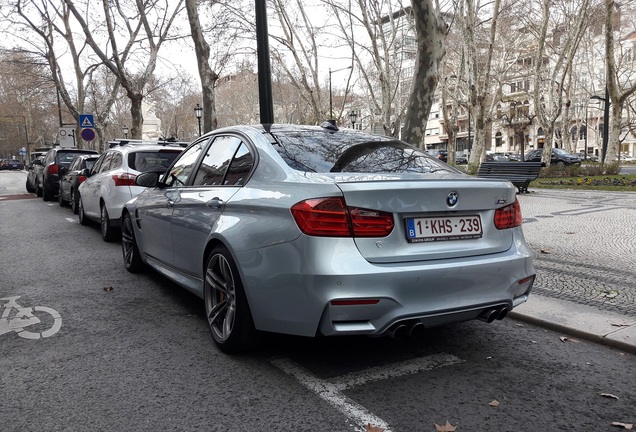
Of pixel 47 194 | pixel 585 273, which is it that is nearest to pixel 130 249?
pixel 585 273

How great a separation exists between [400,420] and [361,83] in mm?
52134

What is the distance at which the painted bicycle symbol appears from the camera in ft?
14.2

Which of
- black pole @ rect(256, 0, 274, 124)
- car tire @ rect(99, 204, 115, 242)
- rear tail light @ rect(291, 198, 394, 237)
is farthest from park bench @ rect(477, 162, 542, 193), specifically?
rear tail light @ rect(291, 198, 394, 237)

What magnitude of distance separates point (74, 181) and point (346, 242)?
39.1 feet

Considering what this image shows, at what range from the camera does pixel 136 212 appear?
19.2 feet

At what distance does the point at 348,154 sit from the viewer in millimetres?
3873

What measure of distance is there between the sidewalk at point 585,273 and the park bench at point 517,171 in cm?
351

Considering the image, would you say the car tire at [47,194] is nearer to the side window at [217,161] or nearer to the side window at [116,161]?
the side window at [116,161]

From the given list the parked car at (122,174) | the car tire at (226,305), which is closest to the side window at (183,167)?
the car tire at (226,305)

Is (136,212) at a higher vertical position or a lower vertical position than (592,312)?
higher

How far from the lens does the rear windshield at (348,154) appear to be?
3.62 metres

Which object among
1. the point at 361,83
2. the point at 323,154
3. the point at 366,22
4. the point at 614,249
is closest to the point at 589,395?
the point at 323,154

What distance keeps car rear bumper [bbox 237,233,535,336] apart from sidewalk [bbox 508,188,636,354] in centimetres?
118

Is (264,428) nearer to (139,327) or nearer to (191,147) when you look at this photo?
(139,327)
